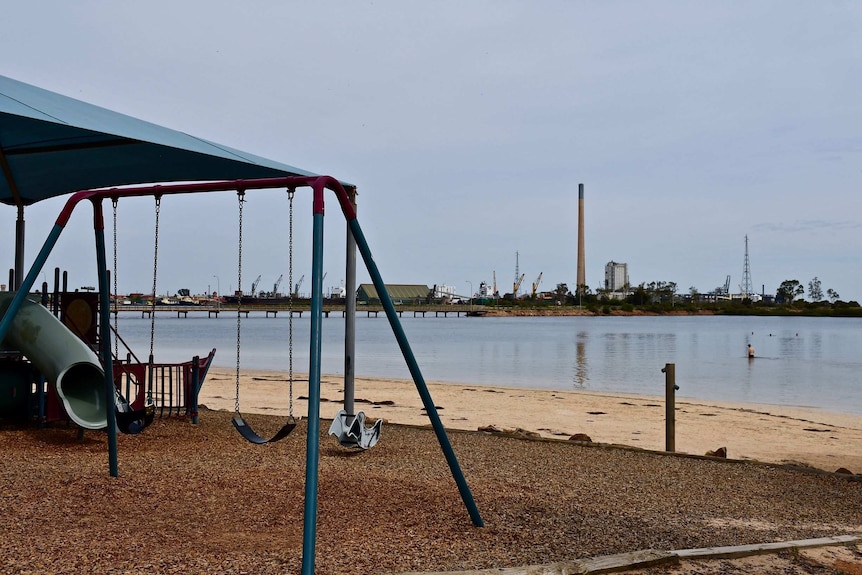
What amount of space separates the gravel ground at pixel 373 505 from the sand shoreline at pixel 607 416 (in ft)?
13.8

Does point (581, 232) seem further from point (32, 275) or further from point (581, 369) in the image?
point (32, 275)

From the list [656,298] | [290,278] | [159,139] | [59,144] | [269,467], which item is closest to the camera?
[290,278]

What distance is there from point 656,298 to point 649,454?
540ft

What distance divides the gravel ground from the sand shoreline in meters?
4.19

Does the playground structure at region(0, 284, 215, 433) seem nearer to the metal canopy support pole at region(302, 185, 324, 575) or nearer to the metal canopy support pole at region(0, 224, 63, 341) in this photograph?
the metal canopy support pole at region(0, 224, 63, 341)

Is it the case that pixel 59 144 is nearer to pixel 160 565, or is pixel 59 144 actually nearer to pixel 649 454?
pixel 160 565

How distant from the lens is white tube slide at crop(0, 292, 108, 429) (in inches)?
352

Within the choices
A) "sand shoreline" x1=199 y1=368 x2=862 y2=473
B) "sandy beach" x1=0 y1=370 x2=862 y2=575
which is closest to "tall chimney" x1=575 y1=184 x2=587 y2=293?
"sand shoreline" x1=199 y1=368 x2=862 y2=473

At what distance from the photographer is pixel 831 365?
3750cm

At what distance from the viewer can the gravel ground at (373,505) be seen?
4879mm

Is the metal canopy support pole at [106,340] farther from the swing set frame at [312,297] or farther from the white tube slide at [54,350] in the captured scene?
the white tube slide at [54,350]

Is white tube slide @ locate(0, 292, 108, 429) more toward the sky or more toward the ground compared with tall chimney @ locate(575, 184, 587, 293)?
more toward the ground

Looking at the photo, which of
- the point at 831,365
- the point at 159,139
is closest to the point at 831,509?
the point at 159,139

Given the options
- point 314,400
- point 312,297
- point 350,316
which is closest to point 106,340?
point 350,316
